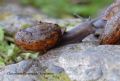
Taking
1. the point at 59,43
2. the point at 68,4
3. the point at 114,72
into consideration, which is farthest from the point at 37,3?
the point at 114,72

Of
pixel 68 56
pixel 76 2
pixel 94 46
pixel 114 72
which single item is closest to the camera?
pixel 114 72

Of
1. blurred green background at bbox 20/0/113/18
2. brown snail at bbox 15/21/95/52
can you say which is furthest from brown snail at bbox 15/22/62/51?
blurred green background at bbox 20/0/113/18

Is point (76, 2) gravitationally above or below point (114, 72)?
below

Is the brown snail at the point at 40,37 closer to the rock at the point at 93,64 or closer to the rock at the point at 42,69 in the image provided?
the rock at the point at 42,69

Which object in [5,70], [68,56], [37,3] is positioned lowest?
[37,3]

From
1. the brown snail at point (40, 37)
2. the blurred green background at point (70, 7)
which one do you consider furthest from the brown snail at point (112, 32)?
the blurred green background at point (70, 7)

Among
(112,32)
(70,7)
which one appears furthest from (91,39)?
(70,7)

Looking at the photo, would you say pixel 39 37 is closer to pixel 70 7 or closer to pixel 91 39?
pixel 91 39

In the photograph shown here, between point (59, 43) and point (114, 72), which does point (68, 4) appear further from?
point (114, 72)
